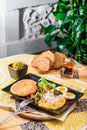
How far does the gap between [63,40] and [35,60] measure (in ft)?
1.45

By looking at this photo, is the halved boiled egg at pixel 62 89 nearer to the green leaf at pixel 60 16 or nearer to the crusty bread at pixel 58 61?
the crusty bread at pixel 58 61

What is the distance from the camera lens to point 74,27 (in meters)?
2.10

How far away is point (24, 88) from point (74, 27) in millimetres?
782

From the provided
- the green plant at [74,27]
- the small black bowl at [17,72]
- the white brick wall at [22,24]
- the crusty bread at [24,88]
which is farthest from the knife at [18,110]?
A: the white brick wall at [22,24]

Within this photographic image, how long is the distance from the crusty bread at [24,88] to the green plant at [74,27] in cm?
67

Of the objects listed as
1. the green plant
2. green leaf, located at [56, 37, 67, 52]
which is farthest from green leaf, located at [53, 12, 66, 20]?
green leaf, located at [56, 37, 67, 52]

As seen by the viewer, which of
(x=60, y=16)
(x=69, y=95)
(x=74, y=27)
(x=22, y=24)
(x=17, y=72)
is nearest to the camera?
(x=69, y=95)

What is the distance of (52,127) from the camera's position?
53.4 inches

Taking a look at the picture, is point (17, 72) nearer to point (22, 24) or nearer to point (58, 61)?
point (58, 61)

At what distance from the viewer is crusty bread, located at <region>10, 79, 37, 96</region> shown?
1.49 m

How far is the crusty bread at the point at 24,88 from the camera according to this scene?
149cm

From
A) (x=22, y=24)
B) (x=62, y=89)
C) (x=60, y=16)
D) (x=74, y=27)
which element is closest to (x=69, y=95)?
(x=62, y=89)

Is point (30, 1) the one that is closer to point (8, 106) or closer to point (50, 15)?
point (50, 15)

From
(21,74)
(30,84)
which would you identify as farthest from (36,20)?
(30,84)
